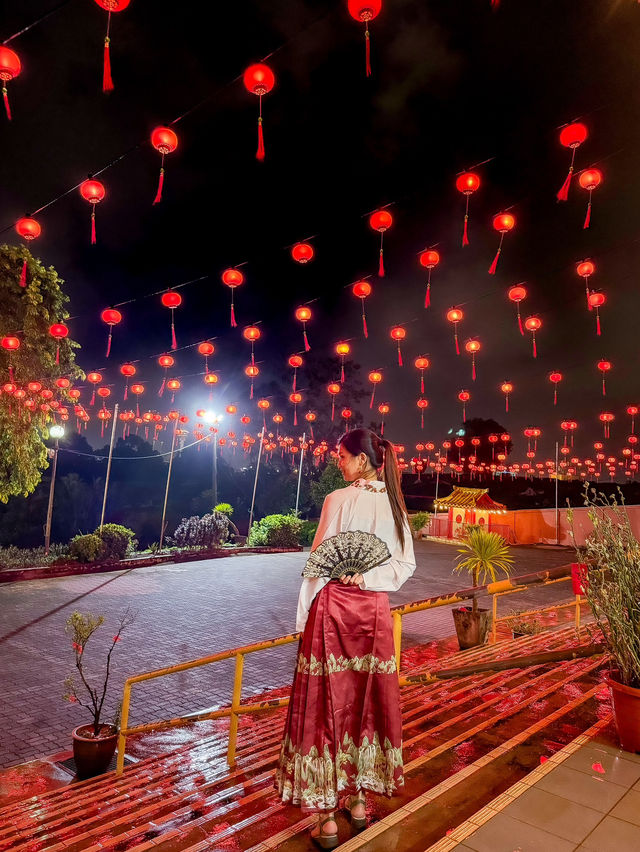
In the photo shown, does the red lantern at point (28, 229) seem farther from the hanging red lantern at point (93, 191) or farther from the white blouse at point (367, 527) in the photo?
the white blouse at point (367, 527)

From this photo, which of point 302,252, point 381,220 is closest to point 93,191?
point 302,252

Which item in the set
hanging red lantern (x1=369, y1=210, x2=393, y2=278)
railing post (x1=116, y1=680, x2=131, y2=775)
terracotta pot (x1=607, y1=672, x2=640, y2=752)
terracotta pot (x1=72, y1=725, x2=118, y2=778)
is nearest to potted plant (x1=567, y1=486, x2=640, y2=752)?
terracotta pot (x1=607, y1=672, x2=640, y2=752)

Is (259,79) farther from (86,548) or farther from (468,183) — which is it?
(86,548)

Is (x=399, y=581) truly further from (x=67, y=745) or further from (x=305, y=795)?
(x=67, y=745)

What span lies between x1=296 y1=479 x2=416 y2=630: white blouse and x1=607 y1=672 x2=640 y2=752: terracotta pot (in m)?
1.48

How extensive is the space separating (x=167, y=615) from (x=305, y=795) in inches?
305

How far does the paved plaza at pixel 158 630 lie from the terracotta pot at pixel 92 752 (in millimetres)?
633

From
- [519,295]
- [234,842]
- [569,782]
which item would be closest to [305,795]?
[234,842]

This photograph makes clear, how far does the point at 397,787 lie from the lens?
7.77 feet

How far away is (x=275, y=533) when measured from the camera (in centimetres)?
1978

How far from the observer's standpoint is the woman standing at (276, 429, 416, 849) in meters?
2.27

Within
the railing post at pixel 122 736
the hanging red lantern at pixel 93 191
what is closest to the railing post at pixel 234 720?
the railing post at pixel 122 736

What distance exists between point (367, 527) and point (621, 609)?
1.58 meters

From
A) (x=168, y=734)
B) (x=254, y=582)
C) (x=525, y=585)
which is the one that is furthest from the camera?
(x=254, y=582)
